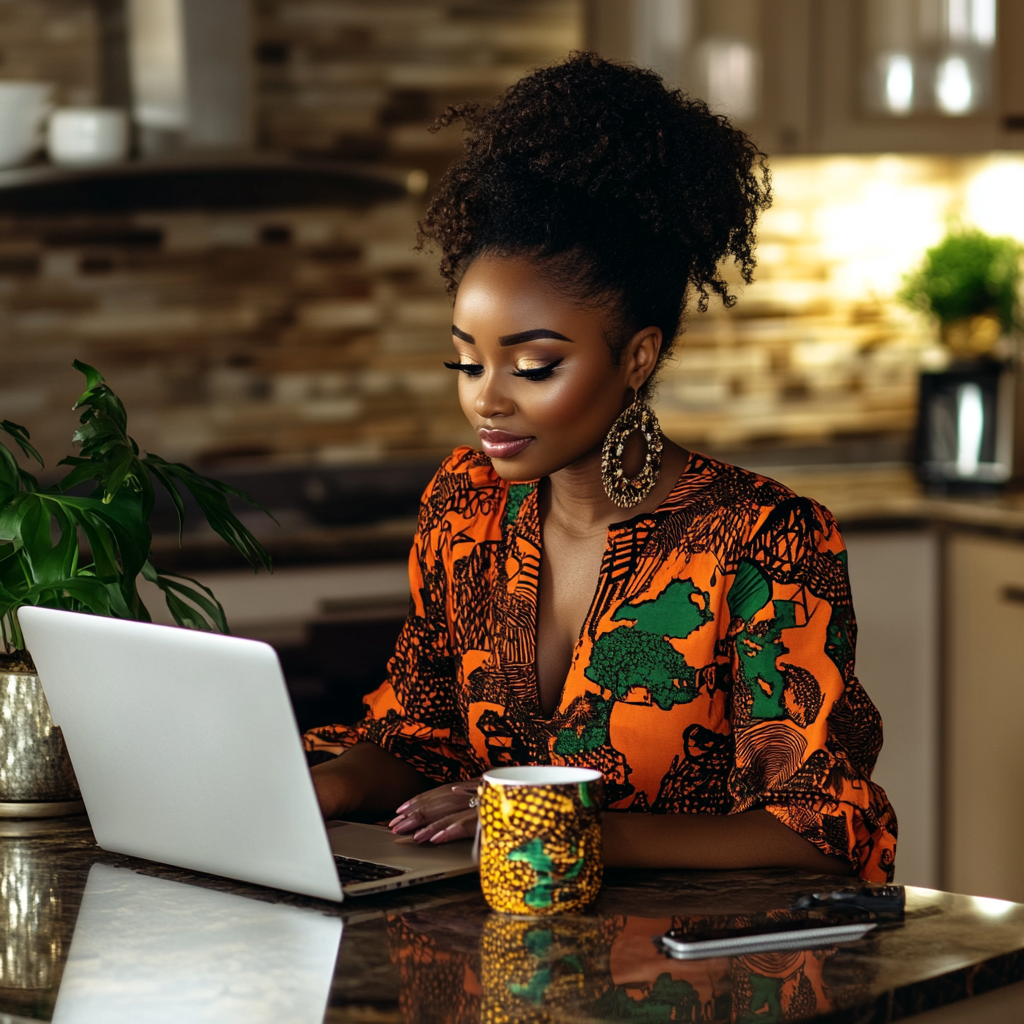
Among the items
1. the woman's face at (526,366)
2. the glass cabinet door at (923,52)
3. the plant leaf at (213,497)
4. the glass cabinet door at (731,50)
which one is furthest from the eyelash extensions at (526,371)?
the glass cabinet door at (923,52)

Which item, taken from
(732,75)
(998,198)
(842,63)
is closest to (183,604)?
(732,75)

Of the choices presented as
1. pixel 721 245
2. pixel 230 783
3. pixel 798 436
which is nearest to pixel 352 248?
pixel 798 436

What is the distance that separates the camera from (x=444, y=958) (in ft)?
3.39

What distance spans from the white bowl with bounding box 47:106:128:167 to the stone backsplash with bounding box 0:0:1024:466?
25 cm

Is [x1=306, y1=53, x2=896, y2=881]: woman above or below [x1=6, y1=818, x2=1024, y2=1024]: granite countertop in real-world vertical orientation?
above

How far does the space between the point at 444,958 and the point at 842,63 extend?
2.86 m

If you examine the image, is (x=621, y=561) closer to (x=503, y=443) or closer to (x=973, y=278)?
(x=503, y=443)

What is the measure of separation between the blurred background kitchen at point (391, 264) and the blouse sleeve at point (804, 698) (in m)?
1.63

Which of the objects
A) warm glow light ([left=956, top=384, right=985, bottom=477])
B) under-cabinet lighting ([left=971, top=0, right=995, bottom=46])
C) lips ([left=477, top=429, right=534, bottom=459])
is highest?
under-cabinet lighting ([left=971, top=0, right=995, bottom=46])

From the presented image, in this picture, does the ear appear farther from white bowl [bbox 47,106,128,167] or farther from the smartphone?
white bowl [bbox 47,106,128,167]

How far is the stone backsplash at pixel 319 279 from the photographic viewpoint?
3312 mm

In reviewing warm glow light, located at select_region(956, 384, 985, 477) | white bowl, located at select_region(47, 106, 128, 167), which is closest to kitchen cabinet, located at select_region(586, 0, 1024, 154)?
warm glow light, located at select_region(956, 384, 985, 477)

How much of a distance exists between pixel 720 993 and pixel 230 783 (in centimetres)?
39

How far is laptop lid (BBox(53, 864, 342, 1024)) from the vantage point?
0.95 meters
